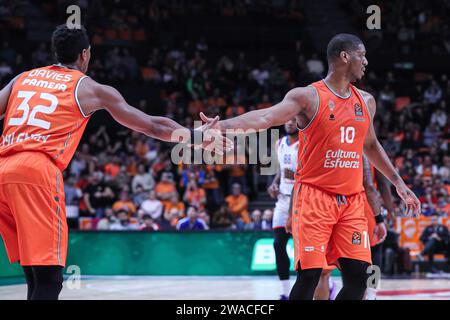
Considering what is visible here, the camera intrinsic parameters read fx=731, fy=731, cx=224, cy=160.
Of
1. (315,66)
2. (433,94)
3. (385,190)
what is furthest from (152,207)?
(433,94)

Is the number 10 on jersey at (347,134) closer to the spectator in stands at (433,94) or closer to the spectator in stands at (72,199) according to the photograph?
the spectator in stands at (72,199)

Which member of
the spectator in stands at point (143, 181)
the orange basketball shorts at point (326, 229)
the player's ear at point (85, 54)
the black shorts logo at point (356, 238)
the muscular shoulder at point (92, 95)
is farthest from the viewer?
the spectator in stands at point (143, 181)

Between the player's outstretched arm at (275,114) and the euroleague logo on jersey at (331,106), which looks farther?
the euroleague logo on jersey at (331,106)

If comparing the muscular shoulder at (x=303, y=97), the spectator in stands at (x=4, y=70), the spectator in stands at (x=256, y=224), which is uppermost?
the spectator in stands at (x=4, y=70)

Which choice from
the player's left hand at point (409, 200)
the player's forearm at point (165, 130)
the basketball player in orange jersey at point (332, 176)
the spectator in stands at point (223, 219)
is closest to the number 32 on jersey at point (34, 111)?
the player's forearm at point (165, 130)

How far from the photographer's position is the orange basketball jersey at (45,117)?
481 centimetres

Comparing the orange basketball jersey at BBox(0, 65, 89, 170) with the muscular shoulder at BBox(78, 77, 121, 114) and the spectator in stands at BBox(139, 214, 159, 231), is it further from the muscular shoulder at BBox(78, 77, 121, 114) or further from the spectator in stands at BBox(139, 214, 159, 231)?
the spectator in stands at BBox(139, 214, 159, 231)

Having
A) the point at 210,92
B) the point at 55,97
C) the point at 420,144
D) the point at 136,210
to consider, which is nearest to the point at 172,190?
the point at 136,210

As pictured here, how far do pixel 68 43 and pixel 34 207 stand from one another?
3.96ft

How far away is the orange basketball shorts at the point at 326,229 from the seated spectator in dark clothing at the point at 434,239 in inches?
388

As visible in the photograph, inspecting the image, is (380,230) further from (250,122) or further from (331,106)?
(250,122)

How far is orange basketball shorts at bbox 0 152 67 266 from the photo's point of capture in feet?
15.1

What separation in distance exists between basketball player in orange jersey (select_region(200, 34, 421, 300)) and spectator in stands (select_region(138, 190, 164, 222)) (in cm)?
1049

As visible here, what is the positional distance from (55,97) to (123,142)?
50.8 feet
